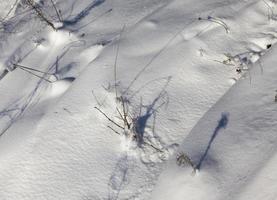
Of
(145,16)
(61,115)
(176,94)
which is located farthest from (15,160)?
(145,16)

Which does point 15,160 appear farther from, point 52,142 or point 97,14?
point 97,14

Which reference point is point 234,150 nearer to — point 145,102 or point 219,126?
point 219,126

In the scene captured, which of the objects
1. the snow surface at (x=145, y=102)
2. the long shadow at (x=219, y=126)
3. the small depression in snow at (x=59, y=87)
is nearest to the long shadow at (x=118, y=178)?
the snow surface at (x=145, y=102)

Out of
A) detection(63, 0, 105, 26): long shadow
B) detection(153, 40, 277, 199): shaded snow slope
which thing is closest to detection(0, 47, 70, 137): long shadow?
detection(63, 0, 105, 26): long shadow

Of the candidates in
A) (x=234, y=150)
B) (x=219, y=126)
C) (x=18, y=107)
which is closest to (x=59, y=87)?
(x=18, y=107)

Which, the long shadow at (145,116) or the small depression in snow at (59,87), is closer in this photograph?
the long shadow at (145,116)

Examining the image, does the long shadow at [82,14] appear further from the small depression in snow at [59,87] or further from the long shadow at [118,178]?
the long shadow at [118,178]

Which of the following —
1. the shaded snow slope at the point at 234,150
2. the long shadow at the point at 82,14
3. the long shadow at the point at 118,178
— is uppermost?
the long shadow at the point at 82,14

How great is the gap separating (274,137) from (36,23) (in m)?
1.79

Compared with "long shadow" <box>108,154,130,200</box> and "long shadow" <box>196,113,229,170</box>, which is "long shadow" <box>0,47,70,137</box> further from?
"long shadow" <box>196,113,229,170</box>

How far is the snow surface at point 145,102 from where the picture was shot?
5.67 ft

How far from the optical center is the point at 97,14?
270 centimetres

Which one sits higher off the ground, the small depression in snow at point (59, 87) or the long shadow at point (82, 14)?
the long shadow at point (82, 14)

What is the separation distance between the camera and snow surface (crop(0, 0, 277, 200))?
173 cm
